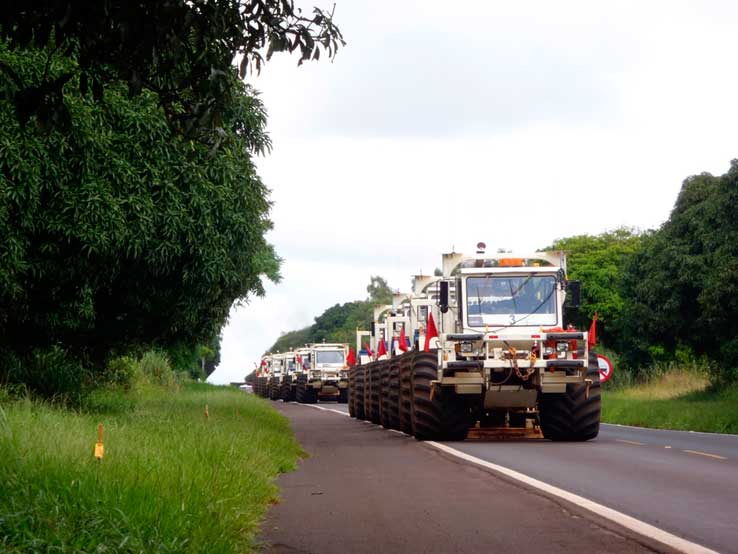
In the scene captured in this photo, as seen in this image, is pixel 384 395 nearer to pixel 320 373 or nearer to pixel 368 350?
pixel 368 350

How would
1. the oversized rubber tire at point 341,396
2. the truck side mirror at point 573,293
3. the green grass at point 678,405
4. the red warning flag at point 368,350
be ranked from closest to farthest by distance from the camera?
the truck side mirror at point 573,293
the green grass at point 678,405
the red warning flag at point 368,350
the oversized rubber tire at point 341,396

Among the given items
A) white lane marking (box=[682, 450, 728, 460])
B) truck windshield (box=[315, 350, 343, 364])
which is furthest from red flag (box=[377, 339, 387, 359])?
truck windshield (box=[315, 350, 343, 364])

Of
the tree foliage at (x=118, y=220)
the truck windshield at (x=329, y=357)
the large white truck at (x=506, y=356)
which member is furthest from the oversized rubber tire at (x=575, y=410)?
the truck windshield at (x=329, y=357)

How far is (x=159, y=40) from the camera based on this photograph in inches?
330

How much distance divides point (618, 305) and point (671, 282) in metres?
24.3

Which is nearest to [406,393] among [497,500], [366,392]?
[366,392]

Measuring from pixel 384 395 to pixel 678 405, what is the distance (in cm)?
854

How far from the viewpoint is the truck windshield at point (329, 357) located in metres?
64.8

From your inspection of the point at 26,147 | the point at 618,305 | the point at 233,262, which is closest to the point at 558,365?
the point at 233,262

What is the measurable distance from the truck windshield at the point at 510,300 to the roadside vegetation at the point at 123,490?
888 centimetres

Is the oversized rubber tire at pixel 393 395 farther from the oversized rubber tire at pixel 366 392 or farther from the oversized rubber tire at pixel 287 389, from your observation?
the oversized rubber tire at pixel 287 389

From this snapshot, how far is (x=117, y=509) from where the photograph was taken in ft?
26.4

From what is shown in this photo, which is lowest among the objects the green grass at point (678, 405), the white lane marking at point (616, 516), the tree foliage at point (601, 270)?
the white lane marking at point (616, 516)

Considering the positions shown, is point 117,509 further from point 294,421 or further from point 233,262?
point 294,421
